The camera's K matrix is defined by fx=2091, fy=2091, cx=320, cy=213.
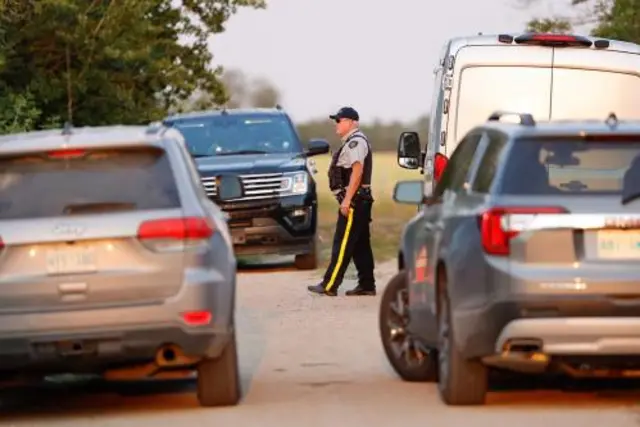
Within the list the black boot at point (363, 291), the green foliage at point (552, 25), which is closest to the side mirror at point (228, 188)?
the black boot at point (363, 291)

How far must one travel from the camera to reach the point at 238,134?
25.7 metres

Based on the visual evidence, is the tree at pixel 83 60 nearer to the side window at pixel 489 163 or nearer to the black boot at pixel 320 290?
the black boot at pixel 320 290

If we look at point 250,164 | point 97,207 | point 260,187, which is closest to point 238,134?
point 250,164

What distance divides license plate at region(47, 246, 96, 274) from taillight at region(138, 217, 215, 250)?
30 centimetres

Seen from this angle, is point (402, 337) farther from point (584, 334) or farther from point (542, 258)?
point (584, 334)

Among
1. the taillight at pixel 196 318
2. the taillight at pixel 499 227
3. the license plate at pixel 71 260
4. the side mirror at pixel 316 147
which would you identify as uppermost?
the taillight at pixel 499 227

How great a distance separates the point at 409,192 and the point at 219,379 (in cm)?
249

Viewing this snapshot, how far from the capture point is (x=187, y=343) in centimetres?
1175

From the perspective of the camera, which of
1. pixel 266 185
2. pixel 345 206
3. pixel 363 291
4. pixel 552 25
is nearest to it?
pixel 345 206

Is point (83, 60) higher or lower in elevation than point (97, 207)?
lower

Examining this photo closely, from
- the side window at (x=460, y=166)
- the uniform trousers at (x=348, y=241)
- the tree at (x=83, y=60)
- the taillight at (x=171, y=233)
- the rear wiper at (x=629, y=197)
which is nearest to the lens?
the rear wiper at (x=629, y=197)

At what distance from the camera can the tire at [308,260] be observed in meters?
24.6

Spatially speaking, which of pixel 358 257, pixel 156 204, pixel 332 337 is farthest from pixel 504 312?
pixel 358 257

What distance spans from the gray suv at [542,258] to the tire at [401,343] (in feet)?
3.89
